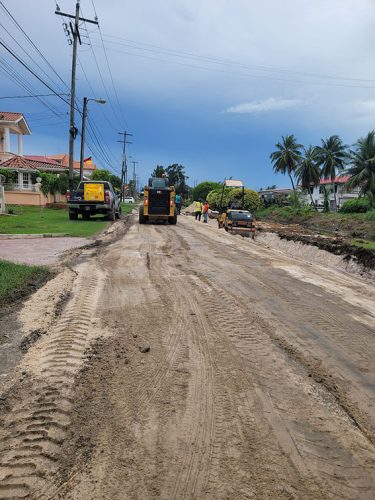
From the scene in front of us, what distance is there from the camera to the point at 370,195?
46.9m

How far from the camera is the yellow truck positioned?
2286 centimetres

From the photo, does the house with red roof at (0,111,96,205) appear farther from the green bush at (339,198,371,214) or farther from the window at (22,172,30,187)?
the green bush at (339,198,371,214)

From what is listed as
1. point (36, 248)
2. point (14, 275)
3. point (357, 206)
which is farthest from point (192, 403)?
point (357, 206)

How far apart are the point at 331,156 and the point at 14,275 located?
206ft

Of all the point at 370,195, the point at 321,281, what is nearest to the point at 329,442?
the point at 321,281

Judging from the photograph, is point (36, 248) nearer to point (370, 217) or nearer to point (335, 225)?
point (335, 225)

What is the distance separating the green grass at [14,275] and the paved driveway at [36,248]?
97 cm

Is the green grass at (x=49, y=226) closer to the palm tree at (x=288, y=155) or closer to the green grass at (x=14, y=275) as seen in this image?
the green grass at (x=14, y=275)

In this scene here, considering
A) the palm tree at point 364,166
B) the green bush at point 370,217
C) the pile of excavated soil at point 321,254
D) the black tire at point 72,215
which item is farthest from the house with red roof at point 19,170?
the palm tree at point 364,166

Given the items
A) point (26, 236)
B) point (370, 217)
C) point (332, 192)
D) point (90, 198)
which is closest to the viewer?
point (26, 236)

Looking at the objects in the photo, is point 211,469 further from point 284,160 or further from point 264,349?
point 284,160

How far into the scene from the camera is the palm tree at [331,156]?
6262 centimetres

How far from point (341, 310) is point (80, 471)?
519cm

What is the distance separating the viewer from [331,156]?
63.0m
